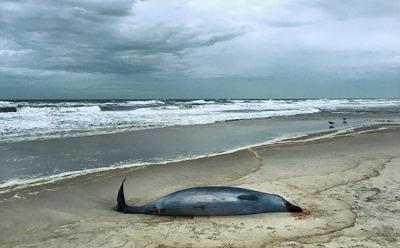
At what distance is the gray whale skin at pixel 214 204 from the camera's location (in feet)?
20.1

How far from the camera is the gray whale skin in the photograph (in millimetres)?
6125

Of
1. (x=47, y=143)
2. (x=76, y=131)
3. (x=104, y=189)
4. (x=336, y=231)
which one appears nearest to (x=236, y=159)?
(x=104, y=189)

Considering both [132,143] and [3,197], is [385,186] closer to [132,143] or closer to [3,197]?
[3,197]

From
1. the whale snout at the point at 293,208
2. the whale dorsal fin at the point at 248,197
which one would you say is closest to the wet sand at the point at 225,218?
the whale snout at the point at 293,208

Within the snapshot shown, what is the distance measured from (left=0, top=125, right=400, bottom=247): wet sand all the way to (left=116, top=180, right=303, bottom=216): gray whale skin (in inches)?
5.9

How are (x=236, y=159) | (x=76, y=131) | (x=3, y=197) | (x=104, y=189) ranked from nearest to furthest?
(x=3, y=197) < (x=104, y=189) < (x=236, y=159) < (x=76, y=131)

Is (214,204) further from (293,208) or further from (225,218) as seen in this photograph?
(293,208)

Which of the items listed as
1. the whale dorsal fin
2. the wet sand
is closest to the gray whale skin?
the whale dorsal fin

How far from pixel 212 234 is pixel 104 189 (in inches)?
126

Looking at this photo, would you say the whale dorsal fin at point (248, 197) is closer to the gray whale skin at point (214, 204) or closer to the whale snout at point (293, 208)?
the gray whale skin at point (214, 204)

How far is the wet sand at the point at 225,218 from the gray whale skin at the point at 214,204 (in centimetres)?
15

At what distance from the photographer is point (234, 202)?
20.3 ft

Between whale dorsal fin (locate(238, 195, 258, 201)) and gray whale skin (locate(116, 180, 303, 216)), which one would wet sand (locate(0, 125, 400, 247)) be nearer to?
gray whale skin (locate(116, 180, 303, 216))

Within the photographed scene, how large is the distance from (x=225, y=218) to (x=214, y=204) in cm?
29
